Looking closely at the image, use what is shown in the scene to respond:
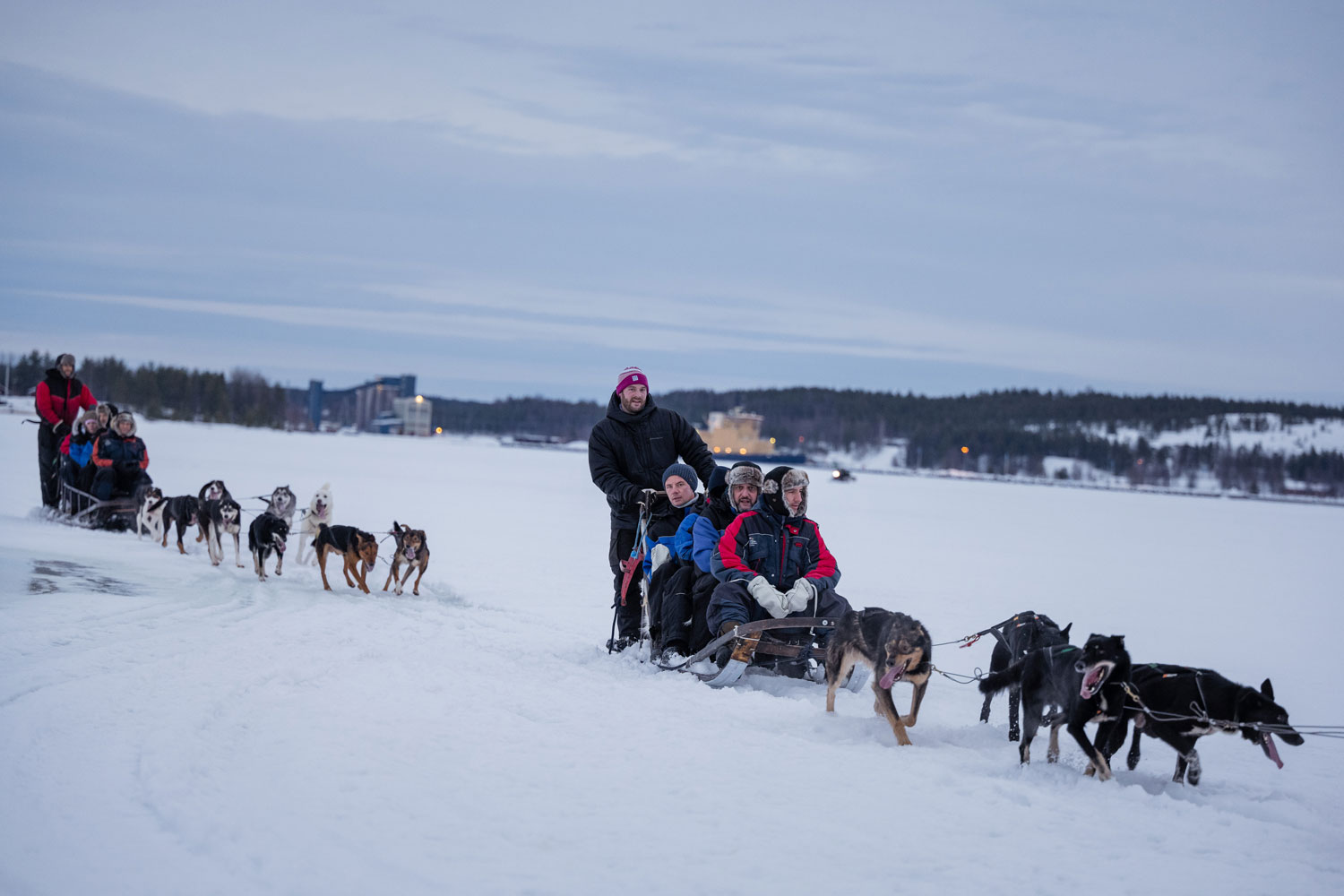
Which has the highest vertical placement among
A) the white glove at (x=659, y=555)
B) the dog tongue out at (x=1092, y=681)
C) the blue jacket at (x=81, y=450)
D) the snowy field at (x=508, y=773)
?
the blue jacket at (x=81, y=450)

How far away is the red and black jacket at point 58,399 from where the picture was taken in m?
12.8

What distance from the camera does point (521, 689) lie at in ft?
18.4

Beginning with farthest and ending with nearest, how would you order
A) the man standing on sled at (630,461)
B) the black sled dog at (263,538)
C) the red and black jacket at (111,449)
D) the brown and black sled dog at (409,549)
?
the red and black jacket at (111,449) < the black sled dog at (263,538) < the brown and black sled dog at (409,549) < the man standing on sled at (630,461)

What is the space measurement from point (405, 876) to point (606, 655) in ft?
11.9

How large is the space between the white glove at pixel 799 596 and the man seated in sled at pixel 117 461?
8.93 m

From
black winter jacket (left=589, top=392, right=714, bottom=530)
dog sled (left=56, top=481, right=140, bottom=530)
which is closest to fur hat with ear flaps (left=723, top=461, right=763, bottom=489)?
black winter jacket (left=589, top=392, right=714, bottom=530)

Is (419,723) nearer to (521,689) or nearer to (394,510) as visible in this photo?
(521,689)

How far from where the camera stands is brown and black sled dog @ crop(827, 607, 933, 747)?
491 cm

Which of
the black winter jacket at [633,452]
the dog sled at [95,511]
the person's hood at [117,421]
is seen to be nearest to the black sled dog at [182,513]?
the dog sled at [95,511]

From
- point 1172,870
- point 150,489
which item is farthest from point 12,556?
point 1172,870

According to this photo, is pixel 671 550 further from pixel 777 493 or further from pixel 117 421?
pixel 117 421

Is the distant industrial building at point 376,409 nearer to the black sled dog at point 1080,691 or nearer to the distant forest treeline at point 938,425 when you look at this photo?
the distant forest treeline at point 938,425

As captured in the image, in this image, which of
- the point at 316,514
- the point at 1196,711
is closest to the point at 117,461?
the point at 316,514

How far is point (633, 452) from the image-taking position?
23.9 ft
